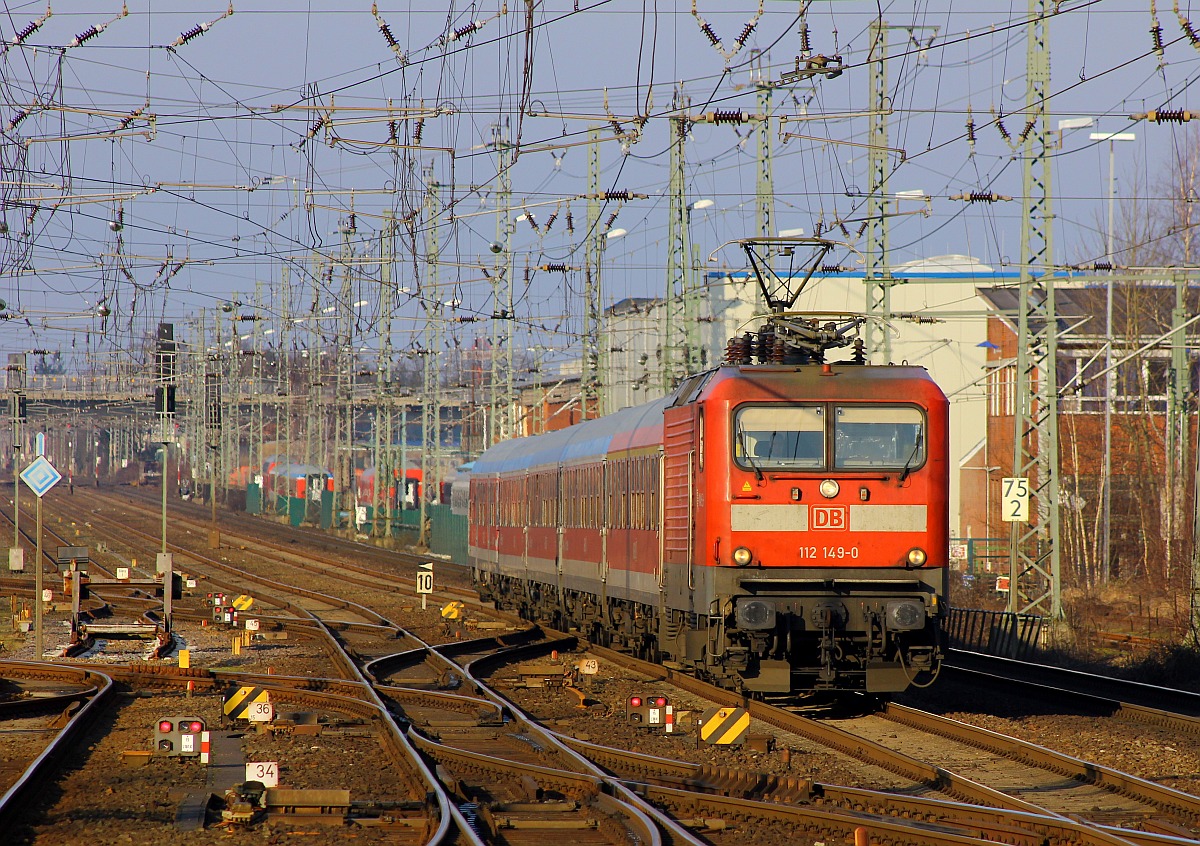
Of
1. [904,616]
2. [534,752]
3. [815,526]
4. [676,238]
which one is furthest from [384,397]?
[534,752]

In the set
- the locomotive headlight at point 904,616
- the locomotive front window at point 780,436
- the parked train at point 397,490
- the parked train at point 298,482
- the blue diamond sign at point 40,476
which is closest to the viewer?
the locomotive headlight at point 904,616

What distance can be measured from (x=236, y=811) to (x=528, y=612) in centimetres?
1908

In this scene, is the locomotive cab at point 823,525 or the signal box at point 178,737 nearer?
the signal box at point 178,737

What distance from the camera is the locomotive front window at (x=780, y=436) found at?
46.7ft

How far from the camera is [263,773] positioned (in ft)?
32.8

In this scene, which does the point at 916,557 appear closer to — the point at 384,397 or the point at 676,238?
the point at 676,238

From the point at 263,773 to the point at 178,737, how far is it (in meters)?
2.01

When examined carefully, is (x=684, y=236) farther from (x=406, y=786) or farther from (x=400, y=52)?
(x=406, y=786)

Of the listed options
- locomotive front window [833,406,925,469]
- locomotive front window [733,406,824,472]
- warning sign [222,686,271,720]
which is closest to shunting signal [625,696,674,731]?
locomotive front window [733,406,824,472]

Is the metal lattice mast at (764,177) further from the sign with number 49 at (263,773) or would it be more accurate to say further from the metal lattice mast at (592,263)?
the sign with number 49 at (263,773)

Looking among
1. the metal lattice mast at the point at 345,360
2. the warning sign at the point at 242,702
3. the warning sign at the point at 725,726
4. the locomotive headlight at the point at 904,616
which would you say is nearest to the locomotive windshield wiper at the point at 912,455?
the locomotive headlight at the point at 904,616

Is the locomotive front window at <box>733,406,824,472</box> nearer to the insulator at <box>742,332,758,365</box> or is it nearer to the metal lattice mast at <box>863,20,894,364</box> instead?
the insulator at <box>742,332,758,365</box>

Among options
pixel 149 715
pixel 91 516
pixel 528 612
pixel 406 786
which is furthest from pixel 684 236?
pixel 91 516

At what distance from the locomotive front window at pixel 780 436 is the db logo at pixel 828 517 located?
1.44 ft
